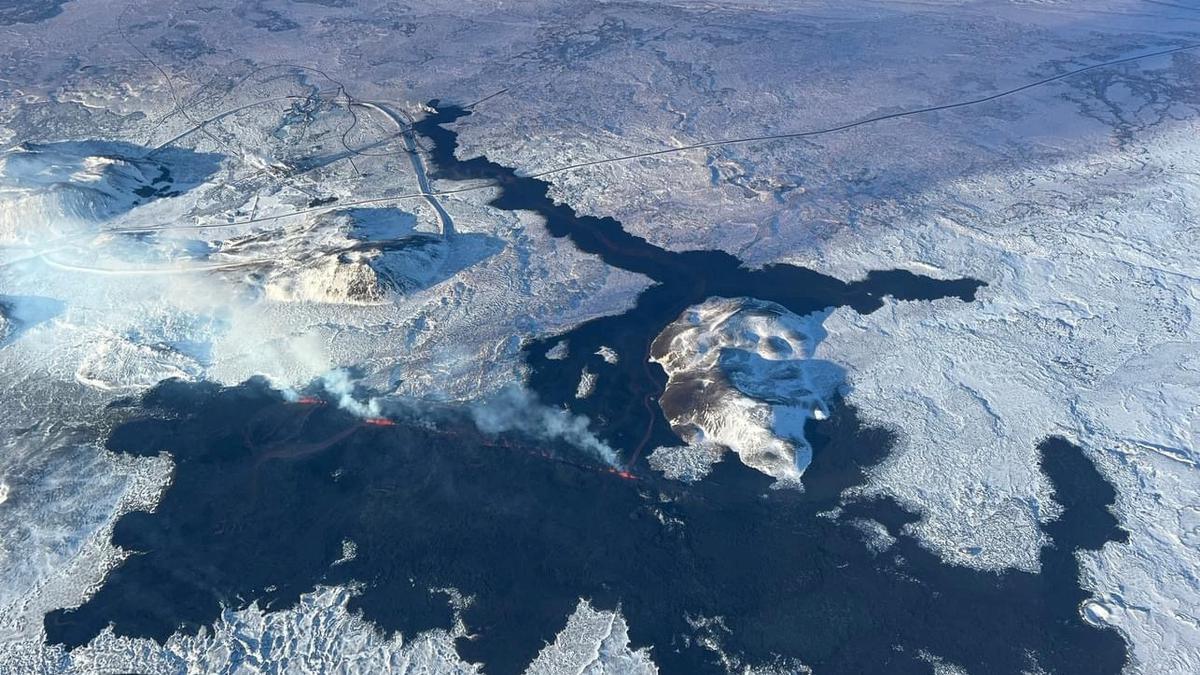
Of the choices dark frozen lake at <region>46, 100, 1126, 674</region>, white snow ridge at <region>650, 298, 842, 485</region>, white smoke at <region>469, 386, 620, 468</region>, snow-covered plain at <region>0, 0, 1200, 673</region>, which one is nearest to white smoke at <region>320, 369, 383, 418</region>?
dark frozen lake at <region>46, 100, 1126, 674</region>

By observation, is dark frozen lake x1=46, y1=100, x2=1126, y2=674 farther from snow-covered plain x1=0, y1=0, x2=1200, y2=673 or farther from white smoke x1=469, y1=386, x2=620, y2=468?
snow-covered plain x1=0, y1=0, x2=1200, y2=673

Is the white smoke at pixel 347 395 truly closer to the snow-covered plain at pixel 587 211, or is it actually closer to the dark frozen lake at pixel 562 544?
the dark frozen lake at pixel 562 544

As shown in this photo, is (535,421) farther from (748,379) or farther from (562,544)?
(748,379)

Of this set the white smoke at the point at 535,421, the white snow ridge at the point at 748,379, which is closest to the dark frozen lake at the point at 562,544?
the white smoke at the point at 535,421

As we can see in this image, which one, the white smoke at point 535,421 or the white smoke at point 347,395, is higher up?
the white smoke at point 535,421

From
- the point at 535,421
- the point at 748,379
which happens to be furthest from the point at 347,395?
the point at 748,379

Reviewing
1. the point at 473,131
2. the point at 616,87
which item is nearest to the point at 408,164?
the point at 473,131
